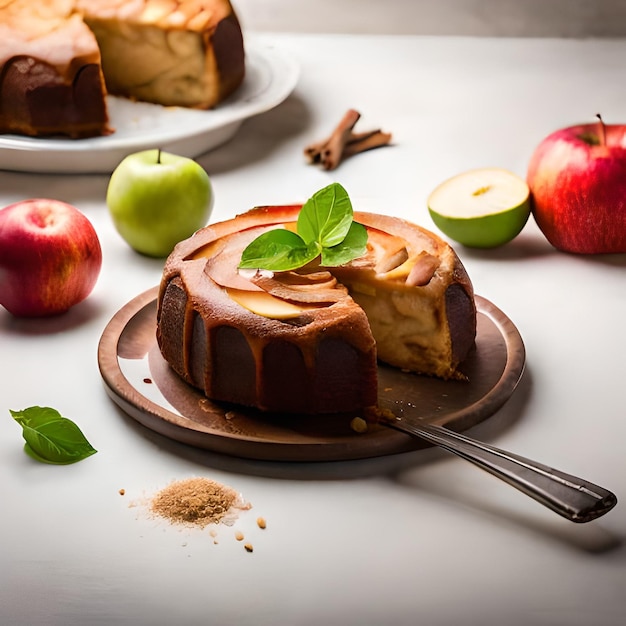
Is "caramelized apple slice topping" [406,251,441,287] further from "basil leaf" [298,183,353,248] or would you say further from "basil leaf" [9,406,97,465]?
"basil leaf" [9,406,97,465]

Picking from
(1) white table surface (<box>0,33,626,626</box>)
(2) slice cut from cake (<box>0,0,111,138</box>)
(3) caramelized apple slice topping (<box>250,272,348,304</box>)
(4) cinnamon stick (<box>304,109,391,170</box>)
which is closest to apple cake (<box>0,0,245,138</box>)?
(2) slice cut from cake (<box>0,0,111,138</box>)

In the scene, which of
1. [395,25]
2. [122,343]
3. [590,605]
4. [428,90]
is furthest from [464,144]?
[590,605]

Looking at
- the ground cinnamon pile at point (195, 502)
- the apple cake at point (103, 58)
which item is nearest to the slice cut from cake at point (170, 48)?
the apple cake at point (103, 58)

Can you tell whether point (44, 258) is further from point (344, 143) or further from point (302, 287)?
point (344, 143)

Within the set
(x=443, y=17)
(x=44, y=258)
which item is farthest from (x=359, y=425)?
(x=443, y=17)

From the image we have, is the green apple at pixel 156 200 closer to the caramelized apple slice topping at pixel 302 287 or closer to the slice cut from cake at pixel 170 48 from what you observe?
the caramelized apple slice topping at pixel 302 287

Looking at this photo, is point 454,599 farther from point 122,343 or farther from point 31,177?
point 31,177
